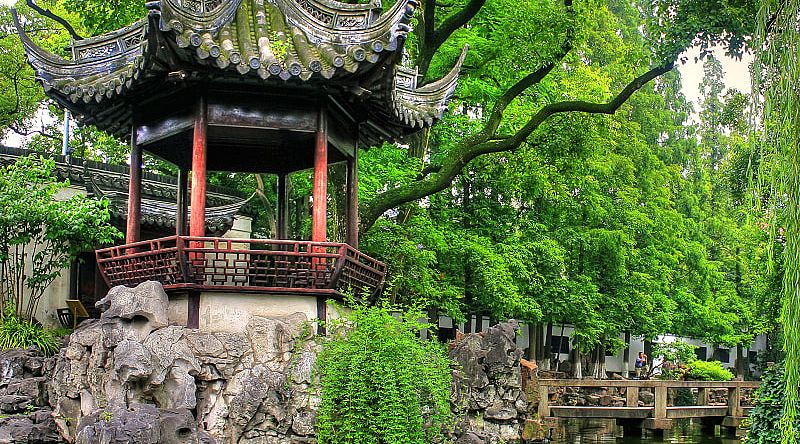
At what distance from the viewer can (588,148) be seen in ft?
48.3

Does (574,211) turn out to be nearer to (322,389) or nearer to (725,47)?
(725,47)

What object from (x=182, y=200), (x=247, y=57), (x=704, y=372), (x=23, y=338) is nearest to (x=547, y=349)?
(x=704, y=372)

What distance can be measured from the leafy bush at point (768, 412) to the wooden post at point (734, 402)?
10819 millimetres

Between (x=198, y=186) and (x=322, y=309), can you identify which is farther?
(x=322, y=309)

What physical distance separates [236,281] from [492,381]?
3859mm

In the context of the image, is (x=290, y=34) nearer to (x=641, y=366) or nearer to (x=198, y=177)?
(x=198, y=177)

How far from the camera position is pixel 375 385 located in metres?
8.22

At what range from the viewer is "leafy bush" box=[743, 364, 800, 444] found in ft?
34.0

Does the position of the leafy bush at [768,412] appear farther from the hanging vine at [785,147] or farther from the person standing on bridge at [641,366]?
the person standing on bridge at [641,366]

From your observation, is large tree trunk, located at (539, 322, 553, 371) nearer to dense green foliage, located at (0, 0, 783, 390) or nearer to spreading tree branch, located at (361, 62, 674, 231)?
dense green foliage, located at (0, 0, 783, 390)

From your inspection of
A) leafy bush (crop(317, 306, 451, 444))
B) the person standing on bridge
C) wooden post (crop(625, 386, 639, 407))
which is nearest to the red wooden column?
leafy bush (crop(317, 306, 451, 444))

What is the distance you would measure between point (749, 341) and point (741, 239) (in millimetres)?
3476

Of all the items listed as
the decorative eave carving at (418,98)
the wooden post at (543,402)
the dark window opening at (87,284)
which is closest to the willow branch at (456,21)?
the decorative eave carving at (418,98)

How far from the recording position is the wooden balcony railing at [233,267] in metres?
8.94
